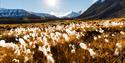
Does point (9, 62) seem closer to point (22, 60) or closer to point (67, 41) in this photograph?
point (22, 60)

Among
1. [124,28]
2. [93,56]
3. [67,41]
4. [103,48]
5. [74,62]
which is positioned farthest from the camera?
[124,28]

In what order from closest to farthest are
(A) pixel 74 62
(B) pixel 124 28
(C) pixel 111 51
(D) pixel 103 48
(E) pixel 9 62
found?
(A) pixel 74 62 < (E) pixel 9 62 < (C) pixel 111 51 < (D) pixel 103 48 < (B) pixel 124 28

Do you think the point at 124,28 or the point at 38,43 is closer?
the point at 38,43

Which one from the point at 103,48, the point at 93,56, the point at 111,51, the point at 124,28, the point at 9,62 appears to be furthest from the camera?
the point at 124,28

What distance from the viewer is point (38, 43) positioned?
10.1 meters

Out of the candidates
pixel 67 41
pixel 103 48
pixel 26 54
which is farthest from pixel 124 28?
pixel 26 54

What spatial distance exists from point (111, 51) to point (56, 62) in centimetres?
162

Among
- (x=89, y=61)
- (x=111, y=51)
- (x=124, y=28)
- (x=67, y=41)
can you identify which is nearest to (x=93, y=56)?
(x=89, y=61)

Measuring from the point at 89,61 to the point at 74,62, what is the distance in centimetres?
43

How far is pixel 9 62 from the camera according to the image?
664 cm

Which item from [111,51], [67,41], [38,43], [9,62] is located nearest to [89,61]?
[111,51]

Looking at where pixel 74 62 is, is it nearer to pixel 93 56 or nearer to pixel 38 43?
pixel 93 56

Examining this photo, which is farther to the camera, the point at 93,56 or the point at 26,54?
the point at 26,54

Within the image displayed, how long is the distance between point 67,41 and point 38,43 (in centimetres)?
113
